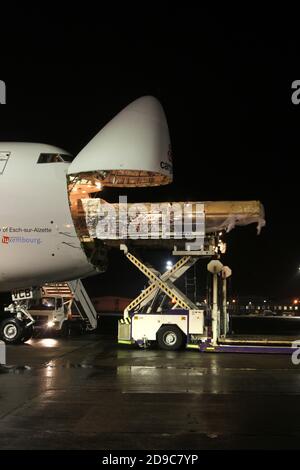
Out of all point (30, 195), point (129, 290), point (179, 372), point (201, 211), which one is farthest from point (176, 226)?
point (129, 290)

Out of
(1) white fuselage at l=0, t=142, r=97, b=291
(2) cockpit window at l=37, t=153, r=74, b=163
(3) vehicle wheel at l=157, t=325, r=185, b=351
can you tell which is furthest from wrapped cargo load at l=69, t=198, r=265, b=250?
(3) vehicle wheel at l=157, t=325, r=185, b=351

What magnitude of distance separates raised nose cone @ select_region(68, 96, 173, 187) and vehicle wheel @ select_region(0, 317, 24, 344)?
6996 mm

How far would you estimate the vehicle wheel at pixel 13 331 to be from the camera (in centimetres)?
2023

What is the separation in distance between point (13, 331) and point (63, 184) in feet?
22.0

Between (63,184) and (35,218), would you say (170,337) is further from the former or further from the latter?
(63,184)

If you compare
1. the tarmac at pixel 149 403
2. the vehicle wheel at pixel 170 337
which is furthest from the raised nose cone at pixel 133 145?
the tarmac at pixel 149 403

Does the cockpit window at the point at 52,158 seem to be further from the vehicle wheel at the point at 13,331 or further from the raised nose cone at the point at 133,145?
the vehicle wheel at the point at 13,331

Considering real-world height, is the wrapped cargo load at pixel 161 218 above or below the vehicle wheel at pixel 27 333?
above

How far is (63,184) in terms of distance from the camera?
16484 mm

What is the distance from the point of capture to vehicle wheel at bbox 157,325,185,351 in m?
18.5

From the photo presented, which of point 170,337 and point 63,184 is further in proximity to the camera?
point 170,337

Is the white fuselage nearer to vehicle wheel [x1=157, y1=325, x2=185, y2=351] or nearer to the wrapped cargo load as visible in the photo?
the wrapped cargo load

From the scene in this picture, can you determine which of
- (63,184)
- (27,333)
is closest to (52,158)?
(63,184)
